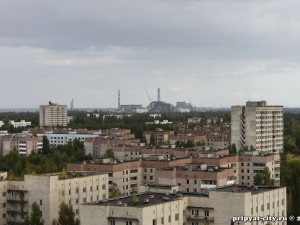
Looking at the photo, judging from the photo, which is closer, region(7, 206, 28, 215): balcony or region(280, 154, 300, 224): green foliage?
region(7, 206, 28, 215): balcony

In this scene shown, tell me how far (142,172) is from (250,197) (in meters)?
21.2

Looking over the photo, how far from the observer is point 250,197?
72.3 feet

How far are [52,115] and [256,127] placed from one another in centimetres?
7768

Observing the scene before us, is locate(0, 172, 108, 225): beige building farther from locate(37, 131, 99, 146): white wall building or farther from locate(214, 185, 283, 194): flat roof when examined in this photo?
locate(37, 131, 99, 146): white wall building

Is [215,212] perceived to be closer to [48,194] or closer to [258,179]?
[48,194]

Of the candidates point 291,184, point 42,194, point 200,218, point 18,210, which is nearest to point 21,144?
point 291,184

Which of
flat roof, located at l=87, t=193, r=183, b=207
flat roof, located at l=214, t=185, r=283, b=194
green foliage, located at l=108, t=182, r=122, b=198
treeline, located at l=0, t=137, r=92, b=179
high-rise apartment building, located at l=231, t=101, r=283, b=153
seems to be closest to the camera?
flat roof, located at l=87, t=193, r=183, b=207

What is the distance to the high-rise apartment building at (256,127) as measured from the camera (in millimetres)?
63778

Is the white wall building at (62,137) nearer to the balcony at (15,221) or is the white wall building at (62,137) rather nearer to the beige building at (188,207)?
the balcony at (15,221)

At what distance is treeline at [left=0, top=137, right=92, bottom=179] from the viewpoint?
1807 inches

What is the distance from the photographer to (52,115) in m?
135

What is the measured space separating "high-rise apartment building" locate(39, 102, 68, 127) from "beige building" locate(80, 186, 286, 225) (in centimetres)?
11043

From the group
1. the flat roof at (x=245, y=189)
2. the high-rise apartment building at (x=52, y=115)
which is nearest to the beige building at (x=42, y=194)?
the flat roof at (x=245, y=189)

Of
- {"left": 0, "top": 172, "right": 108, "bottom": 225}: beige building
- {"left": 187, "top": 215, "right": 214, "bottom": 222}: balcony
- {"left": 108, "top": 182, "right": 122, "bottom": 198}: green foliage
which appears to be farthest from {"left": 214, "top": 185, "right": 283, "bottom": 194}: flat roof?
{"left": 108, "top": 182, "right": 122, "bottom": 198}: green foliage
